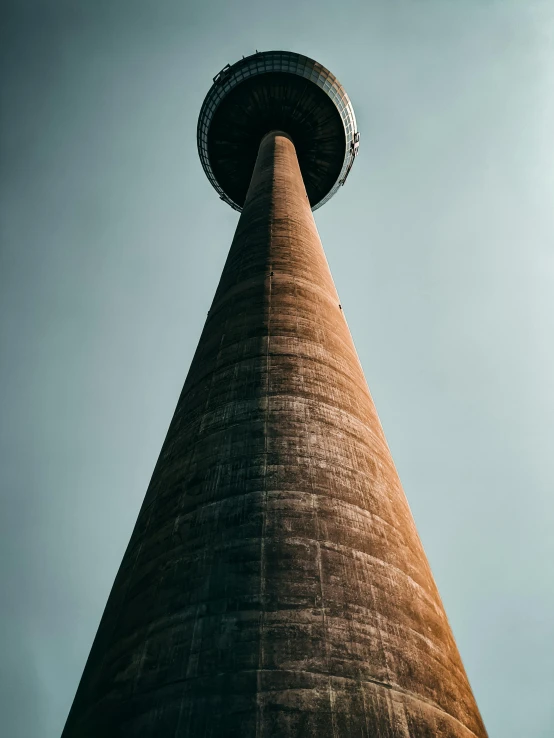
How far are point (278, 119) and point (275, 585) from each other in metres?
28.8

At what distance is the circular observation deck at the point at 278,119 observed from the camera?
28.6 metres

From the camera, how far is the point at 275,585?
572 cm

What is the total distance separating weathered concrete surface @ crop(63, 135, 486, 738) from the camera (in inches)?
192

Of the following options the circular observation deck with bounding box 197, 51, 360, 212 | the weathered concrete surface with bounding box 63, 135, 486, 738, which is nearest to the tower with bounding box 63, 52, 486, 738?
the weathered concrete surface with bounding box 63, 135, 486, 738

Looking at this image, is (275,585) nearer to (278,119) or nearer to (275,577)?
(275,577)

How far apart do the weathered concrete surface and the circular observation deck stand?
23.6 m

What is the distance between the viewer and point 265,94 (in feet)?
94.9

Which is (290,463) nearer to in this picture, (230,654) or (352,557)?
(352,557)

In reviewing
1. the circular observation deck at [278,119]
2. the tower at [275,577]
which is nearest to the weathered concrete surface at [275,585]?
the tower at [275,577]

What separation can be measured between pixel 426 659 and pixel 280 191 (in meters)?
15.7

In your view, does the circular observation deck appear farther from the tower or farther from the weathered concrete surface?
the weathered concrete surface

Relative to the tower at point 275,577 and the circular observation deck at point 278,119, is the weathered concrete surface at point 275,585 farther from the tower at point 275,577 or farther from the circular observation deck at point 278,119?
the circular observation deck at point 278,119

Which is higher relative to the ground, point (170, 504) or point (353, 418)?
point (353, 418)

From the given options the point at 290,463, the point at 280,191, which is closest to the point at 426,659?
the point at 290,463
